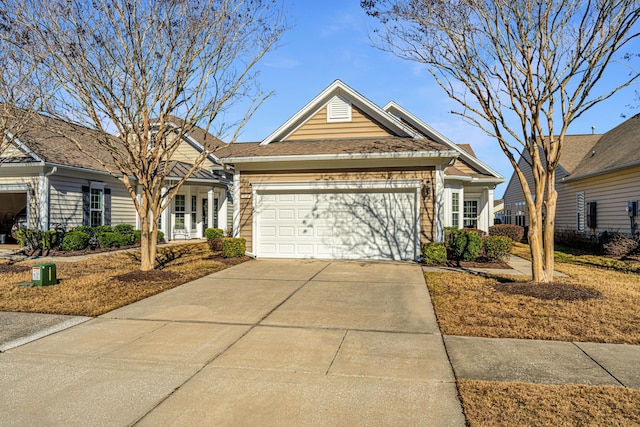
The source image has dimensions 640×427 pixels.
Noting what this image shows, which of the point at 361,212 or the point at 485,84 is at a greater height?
the point at 485,84

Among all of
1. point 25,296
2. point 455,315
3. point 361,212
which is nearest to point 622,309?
point 455,315

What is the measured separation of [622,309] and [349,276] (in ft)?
17.1

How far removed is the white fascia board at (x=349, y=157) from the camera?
36.9 ft

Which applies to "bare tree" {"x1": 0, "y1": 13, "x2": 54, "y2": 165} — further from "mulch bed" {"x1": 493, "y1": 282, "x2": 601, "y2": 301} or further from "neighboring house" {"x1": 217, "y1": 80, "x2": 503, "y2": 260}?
"mulch bed" {"x1": 493, "y1": 282, "x2": 601, "y2": 301}

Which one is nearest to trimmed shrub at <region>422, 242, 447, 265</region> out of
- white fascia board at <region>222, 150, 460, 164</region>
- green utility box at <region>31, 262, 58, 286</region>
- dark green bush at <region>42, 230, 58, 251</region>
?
white fascia board at <region>222, 150, 460, 164</region>

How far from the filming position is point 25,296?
7379mm

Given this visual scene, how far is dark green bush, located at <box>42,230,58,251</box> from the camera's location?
13.9 metres

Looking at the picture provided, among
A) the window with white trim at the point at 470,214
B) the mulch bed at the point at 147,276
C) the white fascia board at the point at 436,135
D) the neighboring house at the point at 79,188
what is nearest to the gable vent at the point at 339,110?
the white fascia board at the point at 436,135

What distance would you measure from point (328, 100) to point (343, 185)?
11.6 ft

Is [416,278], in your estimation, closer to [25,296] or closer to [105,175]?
[25,296]

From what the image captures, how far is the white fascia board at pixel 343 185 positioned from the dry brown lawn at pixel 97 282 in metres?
2.50

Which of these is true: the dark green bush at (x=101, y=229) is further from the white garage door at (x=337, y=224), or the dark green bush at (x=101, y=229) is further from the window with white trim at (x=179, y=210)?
the white garage door at (x=337, y=224)

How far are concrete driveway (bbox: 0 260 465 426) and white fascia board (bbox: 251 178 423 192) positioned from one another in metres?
5.33

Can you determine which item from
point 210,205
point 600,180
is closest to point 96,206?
point 210,205
